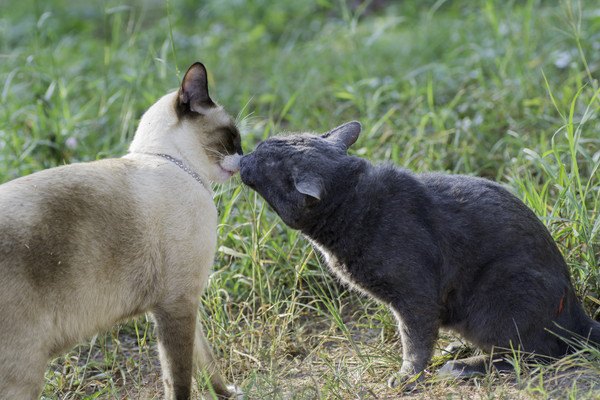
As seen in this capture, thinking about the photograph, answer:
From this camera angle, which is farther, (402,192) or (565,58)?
(565,58)

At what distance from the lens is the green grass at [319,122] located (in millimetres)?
3982

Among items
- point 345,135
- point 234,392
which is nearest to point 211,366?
point 234,392

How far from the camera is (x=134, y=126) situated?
5.85 m

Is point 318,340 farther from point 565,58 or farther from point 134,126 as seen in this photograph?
point 565,58

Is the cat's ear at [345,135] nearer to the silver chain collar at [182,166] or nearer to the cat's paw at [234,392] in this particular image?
the silver chain collar at [182,166]

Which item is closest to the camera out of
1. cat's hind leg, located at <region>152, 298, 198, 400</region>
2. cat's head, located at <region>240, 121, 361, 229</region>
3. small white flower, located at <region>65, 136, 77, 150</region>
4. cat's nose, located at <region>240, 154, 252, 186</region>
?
cat's hind leg, located at <region>152, 298, 198, 400</region>

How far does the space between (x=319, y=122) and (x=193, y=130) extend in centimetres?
220

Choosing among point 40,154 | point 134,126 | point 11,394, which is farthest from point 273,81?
point 11,394

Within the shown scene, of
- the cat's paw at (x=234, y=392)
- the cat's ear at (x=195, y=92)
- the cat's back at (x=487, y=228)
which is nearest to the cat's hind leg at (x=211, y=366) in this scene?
the cat's paw at (x=234, y=392)

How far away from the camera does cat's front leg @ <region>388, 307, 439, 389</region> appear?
355 cm

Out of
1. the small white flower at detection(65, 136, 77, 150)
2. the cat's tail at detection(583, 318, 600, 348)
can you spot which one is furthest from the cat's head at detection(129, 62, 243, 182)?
the cat's tail at detection(583, 318, 600, 348)

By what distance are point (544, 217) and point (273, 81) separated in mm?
3174

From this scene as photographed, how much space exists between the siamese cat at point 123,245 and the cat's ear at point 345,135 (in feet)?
1.56

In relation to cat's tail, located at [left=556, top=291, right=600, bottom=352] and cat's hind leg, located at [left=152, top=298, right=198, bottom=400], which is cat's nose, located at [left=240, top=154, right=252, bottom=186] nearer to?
cat's hind leg, located at [left=152, top=298, right=198, bottom=400]
